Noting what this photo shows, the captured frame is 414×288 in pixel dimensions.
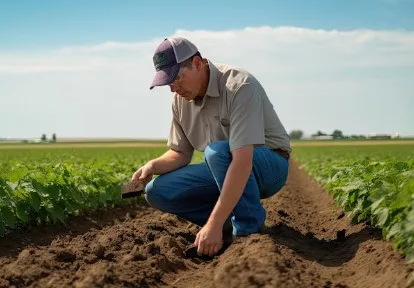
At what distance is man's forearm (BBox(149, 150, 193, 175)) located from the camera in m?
5.87

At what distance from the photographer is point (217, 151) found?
5094 millimetres

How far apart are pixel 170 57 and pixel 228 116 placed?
2.46 ft

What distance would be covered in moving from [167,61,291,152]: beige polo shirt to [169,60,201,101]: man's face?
0.18 meters

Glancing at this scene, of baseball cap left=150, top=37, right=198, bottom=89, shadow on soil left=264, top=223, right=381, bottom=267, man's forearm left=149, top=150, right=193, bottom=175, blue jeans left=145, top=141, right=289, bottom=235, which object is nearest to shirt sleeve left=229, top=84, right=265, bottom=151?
blue jeans left=145, top=141, right=289, bottom=235

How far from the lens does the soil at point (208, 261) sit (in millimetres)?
4039

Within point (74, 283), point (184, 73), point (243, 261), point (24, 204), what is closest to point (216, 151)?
point (184, 73)

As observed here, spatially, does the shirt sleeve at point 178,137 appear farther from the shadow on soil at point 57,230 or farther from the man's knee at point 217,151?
the shadow on soil at point 57,230

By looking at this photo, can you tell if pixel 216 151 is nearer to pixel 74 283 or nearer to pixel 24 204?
pixel 74 283

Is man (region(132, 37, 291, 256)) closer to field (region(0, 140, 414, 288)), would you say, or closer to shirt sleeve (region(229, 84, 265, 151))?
shirt sleeve (region(229, 84, 265, 151))

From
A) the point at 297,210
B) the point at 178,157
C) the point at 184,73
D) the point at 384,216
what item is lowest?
the point at 297,210

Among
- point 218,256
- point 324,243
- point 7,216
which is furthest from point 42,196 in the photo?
point 324,243

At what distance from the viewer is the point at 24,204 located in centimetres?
699

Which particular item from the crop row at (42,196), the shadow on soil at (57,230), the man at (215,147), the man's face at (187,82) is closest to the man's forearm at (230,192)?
the man at (215,147)

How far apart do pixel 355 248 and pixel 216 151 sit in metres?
1.42
